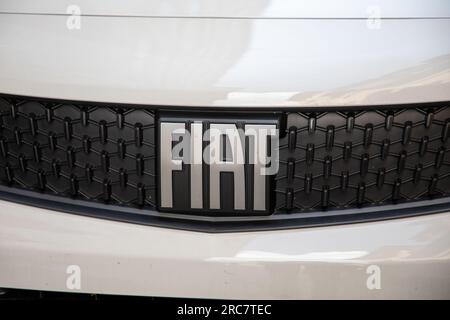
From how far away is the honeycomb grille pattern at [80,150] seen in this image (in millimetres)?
1861

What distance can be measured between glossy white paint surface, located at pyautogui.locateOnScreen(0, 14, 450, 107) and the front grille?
0.19ft

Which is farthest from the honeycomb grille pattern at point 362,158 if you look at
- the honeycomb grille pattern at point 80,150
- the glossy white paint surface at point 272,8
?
the honeycomb grille pattern at point 80,150

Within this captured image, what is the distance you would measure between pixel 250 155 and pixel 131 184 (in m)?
0.37

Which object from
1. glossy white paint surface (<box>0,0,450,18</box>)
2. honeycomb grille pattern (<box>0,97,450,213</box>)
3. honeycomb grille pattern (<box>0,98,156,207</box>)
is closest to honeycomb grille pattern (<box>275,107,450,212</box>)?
honeycomb grille pattern (<box>0,97,450,213</box>)

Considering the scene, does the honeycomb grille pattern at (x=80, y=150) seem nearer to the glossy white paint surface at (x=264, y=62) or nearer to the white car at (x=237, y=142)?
the white car at (x=237, y=142)

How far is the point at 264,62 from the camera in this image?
1.72 metres

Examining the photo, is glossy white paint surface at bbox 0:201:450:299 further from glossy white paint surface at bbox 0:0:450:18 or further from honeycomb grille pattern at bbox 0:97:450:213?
glossy white paint surface at bbox 0:0:450:18

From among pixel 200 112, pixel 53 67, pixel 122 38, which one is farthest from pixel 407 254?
pixel 53 67

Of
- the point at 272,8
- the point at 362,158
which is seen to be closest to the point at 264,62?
the point at 272,8

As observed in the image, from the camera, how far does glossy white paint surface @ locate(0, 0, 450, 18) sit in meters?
1.75

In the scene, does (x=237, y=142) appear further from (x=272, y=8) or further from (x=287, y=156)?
(x=272, y=8)

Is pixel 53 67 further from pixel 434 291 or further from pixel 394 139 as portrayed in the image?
pixel 434 291

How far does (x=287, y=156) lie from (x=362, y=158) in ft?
0.67

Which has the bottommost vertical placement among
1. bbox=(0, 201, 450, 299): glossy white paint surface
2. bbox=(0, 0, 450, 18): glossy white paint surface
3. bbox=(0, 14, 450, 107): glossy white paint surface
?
bbox=(0, 201, 450, 299): glossy white paint surface
